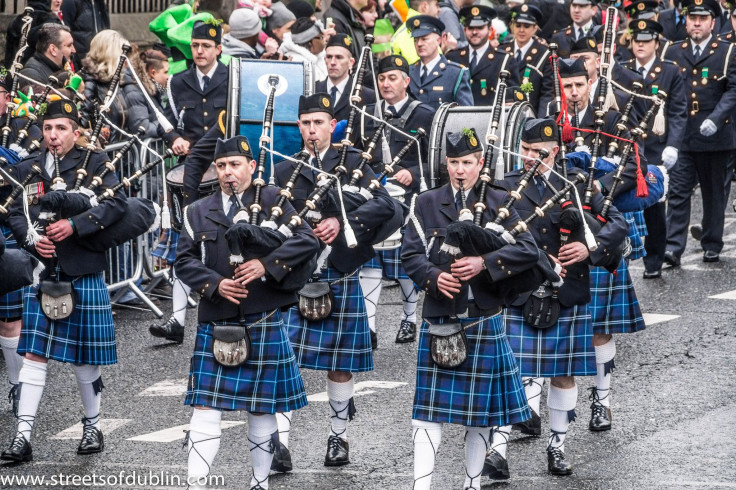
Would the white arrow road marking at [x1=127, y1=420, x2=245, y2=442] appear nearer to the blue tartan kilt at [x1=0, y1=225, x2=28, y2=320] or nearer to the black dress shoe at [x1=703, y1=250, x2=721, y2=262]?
the blue tartan kilt at [x1=0, y1=225, x2=28, y2=320]

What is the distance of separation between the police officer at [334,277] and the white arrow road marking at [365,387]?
882 mm

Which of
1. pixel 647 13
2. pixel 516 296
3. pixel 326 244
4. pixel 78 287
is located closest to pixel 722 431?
pixel 516 296

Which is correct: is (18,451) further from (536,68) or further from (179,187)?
(536,68)

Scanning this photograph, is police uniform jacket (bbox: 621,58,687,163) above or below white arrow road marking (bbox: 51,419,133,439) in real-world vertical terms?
above

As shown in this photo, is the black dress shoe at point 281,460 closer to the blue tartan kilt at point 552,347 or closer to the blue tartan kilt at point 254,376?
the blue tartan kilt at point 254,376

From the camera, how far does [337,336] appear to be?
22.4 ft

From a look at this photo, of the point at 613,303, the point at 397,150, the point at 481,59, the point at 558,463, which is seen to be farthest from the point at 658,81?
the point at 558,463

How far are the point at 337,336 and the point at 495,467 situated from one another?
1043 millimetres

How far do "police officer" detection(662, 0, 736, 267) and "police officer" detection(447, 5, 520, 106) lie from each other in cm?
149

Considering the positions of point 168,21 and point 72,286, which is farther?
point 168,21

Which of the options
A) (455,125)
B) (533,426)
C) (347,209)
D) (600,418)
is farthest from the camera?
(455,125)

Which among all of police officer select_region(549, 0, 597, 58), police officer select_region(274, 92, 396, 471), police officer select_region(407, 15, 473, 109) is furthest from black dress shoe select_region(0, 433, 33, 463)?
police officer select_region(549, 0, 597, 58)

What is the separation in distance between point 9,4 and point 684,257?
20.1ft

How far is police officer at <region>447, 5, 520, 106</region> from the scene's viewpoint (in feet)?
36.7
